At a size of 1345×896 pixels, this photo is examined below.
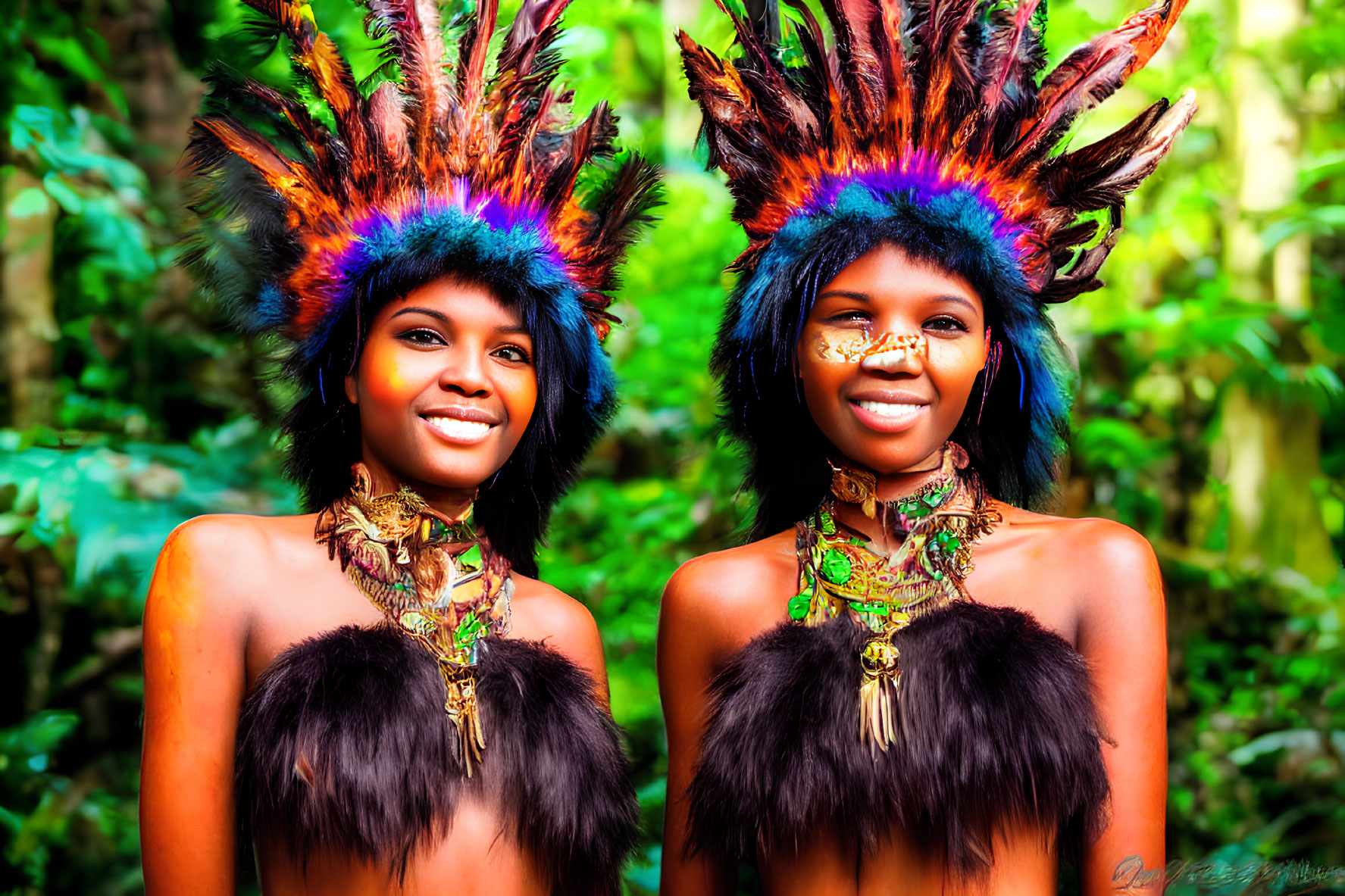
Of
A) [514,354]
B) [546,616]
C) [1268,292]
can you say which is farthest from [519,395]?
[1268,292]

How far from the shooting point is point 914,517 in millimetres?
2475

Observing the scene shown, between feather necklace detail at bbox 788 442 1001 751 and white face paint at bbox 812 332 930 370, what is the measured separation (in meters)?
0.25

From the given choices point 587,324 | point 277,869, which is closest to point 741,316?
point 587,324

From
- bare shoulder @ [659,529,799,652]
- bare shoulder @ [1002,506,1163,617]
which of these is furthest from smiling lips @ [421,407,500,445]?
bare shoulder @ [1002,506,1163,617]

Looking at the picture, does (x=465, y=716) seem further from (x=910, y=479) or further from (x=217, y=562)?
(x=910, y=479)

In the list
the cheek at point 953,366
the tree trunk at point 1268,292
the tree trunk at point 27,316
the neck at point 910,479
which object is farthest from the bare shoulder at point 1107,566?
the tree trunk at point 27,316

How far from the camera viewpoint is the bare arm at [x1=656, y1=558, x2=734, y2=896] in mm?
2549

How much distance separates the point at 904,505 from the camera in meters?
2.48

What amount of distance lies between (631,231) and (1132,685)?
1.49 metres

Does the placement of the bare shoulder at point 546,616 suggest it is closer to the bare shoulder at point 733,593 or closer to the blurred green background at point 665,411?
the bare shoulder at point 733,593

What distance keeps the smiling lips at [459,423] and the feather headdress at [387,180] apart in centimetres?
30

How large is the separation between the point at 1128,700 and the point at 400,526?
1.51 metres

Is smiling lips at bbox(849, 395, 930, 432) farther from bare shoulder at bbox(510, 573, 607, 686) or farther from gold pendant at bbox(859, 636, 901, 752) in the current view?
bare shoulder at bbox(510, 573, 607, 686)

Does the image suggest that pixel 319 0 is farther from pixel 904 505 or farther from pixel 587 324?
pixel 904 505
